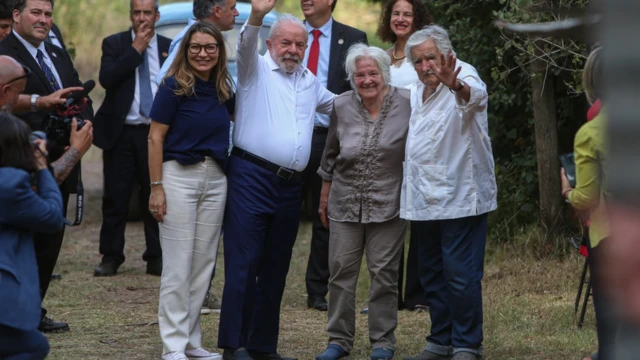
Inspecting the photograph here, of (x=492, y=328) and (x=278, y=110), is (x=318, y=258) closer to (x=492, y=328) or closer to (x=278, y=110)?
(x=492, y=328)

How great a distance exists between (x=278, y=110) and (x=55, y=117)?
1.19 m

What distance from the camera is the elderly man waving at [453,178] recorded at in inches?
206

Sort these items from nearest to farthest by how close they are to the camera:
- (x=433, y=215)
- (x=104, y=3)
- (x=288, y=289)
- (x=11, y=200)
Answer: (x=11, y=200) < (x=433, y=215) < (x=288, y=289) < (x=104, y=3)

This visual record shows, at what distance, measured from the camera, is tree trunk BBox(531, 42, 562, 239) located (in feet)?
26.9

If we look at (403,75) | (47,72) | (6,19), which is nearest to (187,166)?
(47,72)

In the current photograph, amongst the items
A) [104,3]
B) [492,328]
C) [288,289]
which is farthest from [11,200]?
[104,3]

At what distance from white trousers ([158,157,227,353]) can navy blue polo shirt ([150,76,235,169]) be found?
6cm

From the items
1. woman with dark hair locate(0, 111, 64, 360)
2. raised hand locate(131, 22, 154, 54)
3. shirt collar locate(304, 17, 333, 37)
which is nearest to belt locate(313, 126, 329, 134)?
shirt collar locate(304, 17, 333, 37)

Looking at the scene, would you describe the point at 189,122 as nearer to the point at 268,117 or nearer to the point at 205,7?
the point at 268,117

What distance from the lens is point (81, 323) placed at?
21.8 ft

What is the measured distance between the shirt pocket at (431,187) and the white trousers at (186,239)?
106 cm

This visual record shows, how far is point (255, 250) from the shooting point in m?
5.38

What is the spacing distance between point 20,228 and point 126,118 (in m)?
4.37

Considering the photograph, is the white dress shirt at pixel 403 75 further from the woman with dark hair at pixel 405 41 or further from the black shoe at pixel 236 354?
the black shoe at pixel 236 354
